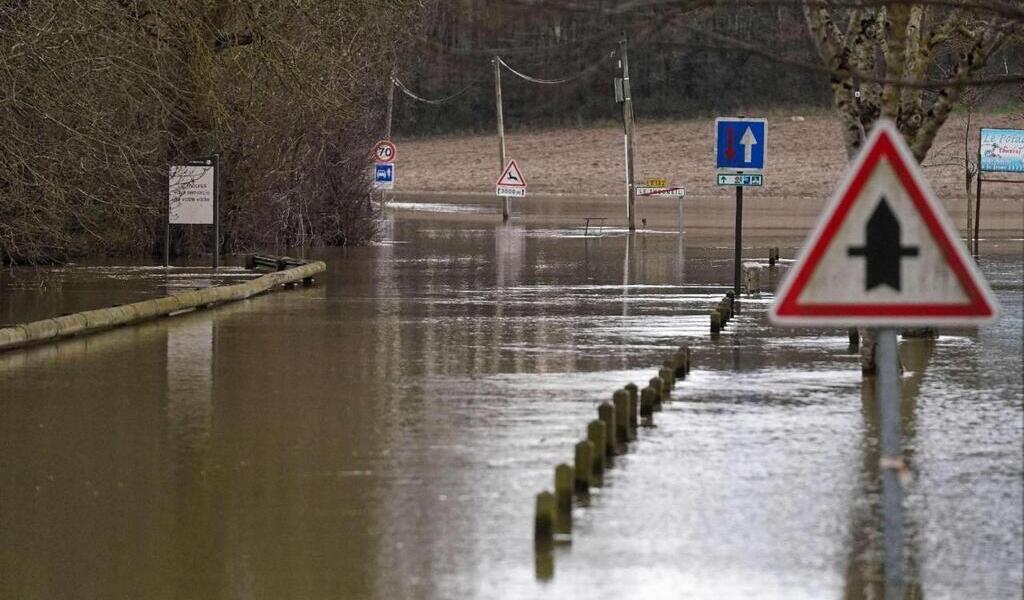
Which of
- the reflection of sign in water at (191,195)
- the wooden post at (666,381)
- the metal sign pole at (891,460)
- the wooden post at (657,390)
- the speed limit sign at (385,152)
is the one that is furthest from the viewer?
the speed limit sign at (385,152)

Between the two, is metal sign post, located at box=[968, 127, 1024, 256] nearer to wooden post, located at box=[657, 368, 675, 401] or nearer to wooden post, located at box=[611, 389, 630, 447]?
wooden post, located at box=[657, 368, 675, 401]

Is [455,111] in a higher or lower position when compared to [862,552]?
higher

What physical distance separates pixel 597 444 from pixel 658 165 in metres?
87.8

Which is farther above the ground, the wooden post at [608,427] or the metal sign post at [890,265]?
the metal sign post at [890,265]

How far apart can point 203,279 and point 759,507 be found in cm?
1860

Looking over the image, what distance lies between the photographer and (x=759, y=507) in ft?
33.6

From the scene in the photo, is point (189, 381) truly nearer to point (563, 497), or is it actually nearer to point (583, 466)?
point (583, 466)

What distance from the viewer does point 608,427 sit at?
12023 millimetres

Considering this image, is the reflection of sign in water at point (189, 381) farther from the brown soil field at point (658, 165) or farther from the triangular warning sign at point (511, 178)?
the brown soil field at point (658, 165)

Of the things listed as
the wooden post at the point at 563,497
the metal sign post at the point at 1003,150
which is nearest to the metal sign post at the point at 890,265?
the wooden post at the point at 563,497

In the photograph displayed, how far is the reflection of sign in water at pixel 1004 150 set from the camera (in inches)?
1273

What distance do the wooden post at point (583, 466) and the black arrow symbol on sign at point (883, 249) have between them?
4.46 metres

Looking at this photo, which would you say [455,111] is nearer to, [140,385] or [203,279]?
[203,279]

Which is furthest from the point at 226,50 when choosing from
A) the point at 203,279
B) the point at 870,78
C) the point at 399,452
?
the point at 870,78
